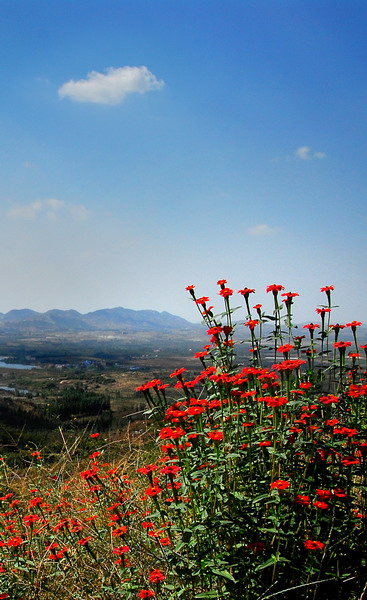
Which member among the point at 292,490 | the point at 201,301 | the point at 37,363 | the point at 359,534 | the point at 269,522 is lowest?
the point at 37,363

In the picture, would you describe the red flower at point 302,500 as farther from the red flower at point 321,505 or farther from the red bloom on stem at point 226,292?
the red bloom on stem at point 226,292

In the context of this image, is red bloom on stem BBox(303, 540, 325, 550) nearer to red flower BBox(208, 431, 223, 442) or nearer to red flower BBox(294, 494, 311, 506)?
red flower BBox(294, 494, 311, 506)

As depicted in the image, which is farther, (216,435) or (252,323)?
(252,323)

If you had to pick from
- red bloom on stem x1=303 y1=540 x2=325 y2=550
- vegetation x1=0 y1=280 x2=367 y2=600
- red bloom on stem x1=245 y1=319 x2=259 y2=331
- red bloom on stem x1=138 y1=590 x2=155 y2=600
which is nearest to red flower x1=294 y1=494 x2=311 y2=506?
vegetation x1=0 y1=280 x2=367 y2=600

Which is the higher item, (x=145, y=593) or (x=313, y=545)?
(x=313, y=545)

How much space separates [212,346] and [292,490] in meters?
1.24

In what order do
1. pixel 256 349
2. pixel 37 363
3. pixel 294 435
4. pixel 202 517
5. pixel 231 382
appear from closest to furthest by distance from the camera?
1. pixel 202 517
2. pixel 231 382
3. pixel 294 435
4. pixel 256 349
5. pixel 37 363

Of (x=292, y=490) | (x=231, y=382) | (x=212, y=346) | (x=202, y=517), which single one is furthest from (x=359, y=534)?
(x=212, y=346)

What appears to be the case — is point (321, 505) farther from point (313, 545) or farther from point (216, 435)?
point (216, 435)

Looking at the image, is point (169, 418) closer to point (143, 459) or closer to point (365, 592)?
point (365, 592)

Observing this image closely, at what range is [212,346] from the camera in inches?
137

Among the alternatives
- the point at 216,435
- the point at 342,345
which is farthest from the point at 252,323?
the point at 216,435

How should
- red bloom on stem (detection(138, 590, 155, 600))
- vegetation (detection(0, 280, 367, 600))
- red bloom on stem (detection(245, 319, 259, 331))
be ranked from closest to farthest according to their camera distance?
1. red bloom on stem (detection(138, 590, 155, 600))
2. vegetation (detection(0, 280, 367, 600))
3. red bloom on stem (detection(245, 319, 259, 331))

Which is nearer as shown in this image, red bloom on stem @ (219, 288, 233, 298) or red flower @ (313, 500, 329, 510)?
red flower @ (313, 500, 329, 510)
